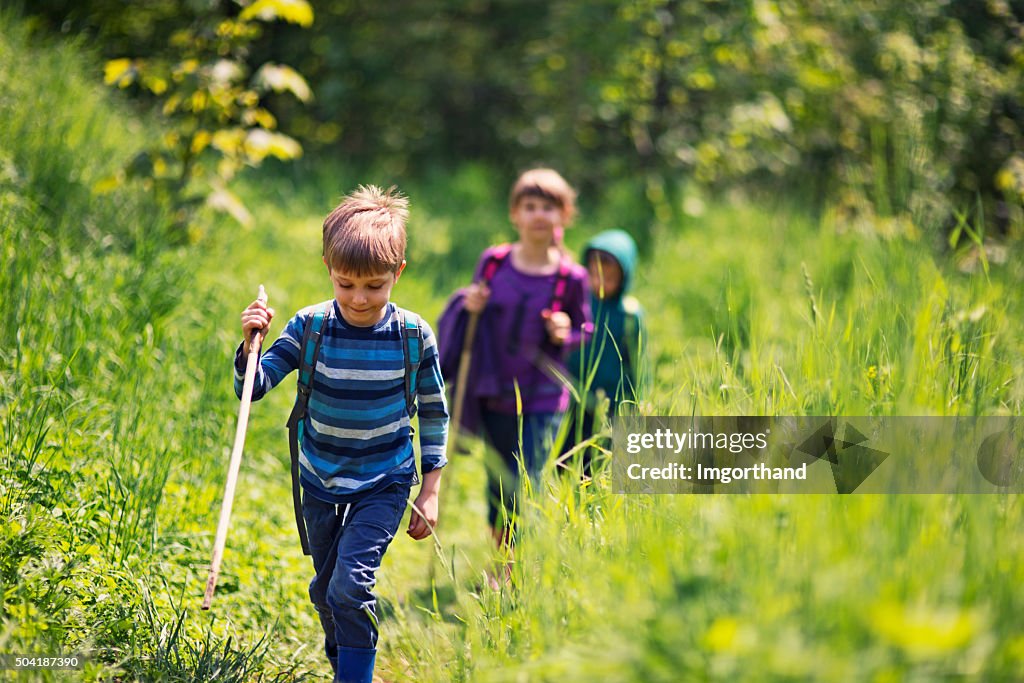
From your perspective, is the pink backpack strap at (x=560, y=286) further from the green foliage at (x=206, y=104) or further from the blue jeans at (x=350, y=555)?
the green foliage at (x=206, y=104)

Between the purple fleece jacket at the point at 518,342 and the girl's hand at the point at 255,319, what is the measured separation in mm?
1677

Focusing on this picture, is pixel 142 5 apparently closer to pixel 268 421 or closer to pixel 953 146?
pixel 268 421

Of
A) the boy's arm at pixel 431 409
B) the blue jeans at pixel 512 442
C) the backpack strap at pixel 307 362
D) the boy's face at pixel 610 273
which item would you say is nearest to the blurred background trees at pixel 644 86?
the boy's face at pixel 610 273

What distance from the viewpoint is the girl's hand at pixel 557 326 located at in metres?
4.49

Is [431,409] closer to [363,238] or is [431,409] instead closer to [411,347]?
[411,347]

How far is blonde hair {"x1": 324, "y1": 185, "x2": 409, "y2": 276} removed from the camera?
3043mm

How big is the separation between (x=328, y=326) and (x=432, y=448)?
566 millimetres

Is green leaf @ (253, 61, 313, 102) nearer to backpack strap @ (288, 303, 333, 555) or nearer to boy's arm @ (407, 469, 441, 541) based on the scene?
backpack strap @ (288, 303, 333, 555)

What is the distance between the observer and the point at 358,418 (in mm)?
3178

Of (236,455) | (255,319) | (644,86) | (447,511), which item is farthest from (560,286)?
(644,86)

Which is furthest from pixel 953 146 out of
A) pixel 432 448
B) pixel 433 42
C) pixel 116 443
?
pixel 116 443

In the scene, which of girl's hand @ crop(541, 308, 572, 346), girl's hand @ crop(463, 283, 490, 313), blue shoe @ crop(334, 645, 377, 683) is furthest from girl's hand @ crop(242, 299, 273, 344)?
girl's hand @ crop(541, 308, 572, 346)

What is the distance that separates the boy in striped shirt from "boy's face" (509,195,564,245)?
1.41 metres

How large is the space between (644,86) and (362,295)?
8.47m
